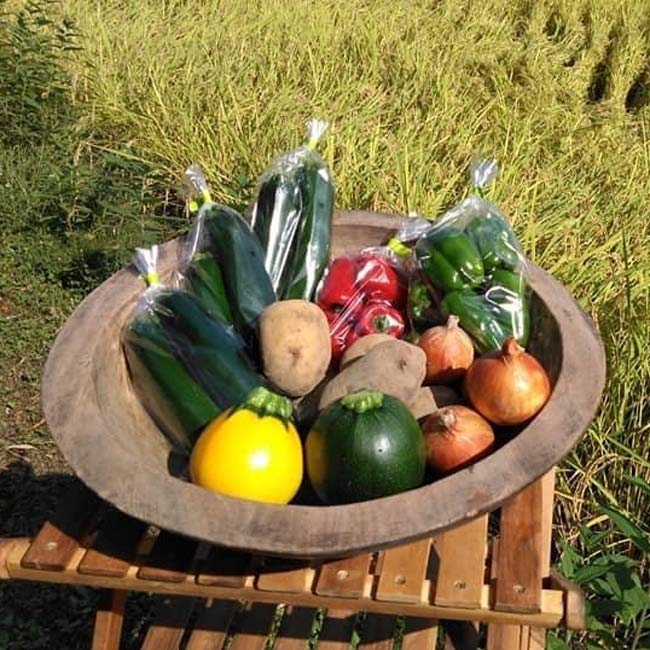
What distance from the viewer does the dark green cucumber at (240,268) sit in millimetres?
1631

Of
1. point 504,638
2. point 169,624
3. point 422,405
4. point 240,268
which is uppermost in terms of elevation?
point 240,268

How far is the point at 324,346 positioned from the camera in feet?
4.98

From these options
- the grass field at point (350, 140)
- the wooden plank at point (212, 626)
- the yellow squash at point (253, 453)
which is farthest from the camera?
the grass field at point (350, 140)

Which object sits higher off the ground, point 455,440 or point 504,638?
point 455,440

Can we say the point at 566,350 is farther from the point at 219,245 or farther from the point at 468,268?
the point at 219,245

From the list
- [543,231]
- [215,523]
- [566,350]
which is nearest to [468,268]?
[566,350]

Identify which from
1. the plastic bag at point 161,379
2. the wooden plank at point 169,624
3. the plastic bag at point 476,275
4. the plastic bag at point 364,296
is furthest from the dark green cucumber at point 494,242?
the wooden plank at point 169,624

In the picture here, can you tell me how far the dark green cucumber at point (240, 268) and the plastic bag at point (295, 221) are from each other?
0.06 meters

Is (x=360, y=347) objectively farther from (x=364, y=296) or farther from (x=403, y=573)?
(x=403, y=573)

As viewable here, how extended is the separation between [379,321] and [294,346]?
0.88 feet

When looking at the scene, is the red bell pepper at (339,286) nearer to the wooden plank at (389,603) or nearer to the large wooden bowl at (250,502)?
the large wooden bowl at (250,502)

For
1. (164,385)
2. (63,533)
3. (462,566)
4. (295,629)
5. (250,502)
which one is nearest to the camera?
(250,502)

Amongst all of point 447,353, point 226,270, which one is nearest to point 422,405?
point 447,353

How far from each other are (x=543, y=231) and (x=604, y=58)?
192 cm
